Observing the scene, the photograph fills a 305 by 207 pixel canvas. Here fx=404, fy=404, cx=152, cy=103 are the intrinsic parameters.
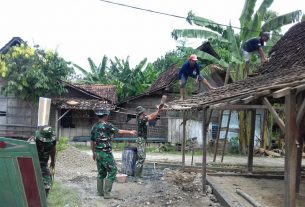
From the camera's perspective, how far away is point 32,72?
71.9 ft

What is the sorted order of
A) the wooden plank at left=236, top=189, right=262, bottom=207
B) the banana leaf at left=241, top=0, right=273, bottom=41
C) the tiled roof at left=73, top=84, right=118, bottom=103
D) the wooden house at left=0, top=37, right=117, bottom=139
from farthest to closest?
the tiled roof at left=73, top=84, right=118, bottom=103 < the wooden house at left=0, top=37, right=117, bottom=139 < the banana leaf at left=241, top=0, right=273, bottom=41 < the wooden plank at left=236, top=189, right=262, bottom=207

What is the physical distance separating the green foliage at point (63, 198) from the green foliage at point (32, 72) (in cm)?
1381

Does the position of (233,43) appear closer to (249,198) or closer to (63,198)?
(249,198)

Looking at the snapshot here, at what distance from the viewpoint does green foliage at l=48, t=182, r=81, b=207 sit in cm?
761

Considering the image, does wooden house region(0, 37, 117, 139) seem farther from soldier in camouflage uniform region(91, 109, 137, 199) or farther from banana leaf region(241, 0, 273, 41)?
soldier in camouflage uniform region(91, 109, 137, 199)

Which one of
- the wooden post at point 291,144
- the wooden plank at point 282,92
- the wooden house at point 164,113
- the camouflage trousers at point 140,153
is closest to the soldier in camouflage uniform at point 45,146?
the wooden plank at point 282,92

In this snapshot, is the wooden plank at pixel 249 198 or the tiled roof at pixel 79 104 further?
the tiled roof at pixel 79 104

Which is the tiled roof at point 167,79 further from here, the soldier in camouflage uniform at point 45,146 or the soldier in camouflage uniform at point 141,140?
the soldier in camouflage uniform at point 45,146

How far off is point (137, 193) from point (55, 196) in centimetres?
183

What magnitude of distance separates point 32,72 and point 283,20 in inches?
517

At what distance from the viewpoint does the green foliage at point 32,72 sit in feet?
72.1

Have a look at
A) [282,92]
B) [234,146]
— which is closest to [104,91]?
Answer: [234,146]

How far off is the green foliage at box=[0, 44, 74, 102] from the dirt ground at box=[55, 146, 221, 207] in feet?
31.3

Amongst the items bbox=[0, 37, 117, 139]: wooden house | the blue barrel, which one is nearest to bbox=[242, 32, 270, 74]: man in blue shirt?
the blue barrel
